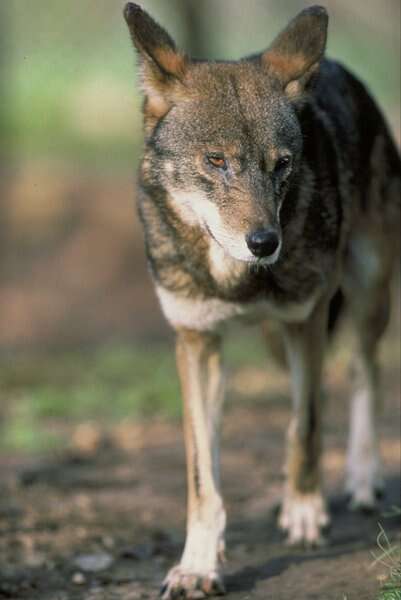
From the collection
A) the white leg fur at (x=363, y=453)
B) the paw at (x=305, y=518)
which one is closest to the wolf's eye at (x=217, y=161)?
the paw at (x=305, y=518)

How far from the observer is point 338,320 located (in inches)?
257

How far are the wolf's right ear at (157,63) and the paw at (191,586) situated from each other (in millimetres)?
2014

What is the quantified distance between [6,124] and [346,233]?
19297 millimetres

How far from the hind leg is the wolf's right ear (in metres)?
2.02

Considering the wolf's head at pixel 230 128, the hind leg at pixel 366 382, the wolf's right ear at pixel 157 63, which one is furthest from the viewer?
the hind leg at pixel 366 382

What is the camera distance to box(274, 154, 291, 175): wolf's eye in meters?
4.72

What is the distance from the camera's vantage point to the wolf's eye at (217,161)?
4656 millimetres

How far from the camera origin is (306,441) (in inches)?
220

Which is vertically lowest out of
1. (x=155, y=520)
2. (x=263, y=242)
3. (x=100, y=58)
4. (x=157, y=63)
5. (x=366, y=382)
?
(x=155, y=520)

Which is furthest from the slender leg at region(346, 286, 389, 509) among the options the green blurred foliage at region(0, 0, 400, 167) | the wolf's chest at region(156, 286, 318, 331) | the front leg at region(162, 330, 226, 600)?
the green blurred foliage at region(0, 0, 400, 167)

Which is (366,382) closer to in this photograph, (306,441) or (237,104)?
(306,441)

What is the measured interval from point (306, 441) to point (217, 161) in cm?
163

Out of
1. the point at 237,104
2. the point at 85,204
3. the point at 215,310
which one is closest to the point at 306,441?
the point at 215,310

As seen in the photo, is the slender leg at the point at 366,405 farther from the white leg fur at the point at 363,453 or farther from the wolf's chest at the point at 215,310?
the wolf's chest at the point at 215,310
